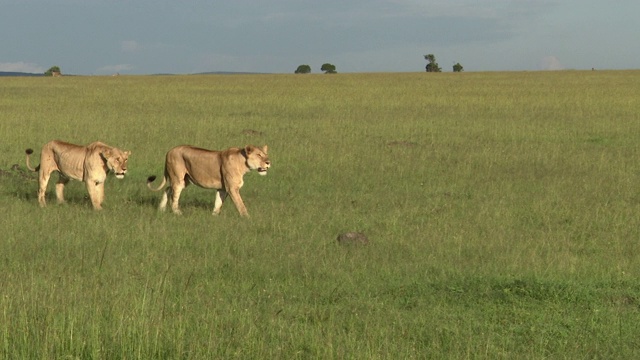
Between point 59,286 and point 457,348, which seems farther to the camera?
point 59,286

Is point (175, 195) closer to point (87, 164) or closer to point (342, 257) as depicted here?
point (87, 164)

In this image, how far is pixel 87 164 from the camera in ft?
37.6

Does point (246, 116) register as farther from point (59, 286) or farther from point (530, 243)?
point (59, 286)

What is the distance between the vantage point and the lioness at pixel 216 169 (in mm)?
11172

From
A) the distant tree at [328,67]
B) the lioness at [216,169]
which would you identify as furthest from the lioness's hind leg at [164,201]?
the distant tree at [328,67]

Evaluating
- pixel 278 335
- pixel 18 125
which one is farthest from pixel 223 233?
pixel 18 125

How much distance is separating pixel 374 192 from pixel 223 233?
4.12m

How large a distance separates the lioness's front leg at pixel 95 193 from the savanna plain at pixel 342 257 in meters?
0.13

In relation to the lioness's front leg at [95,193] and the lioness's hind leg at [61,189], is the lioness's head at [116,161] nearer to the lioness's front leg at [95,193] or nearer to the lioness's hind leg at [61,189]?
the lioness's front leg at [95,193]

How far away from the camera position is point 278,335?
237 inches

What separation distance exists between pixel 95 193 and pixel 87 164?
404 millimetres

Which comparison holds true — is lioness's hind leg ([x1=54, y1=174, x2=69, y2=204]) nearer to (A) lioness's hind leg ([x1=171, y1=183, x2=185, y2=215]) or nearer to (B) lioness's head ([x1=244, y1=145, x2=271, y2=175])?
(A) lioness's hind leg ([x1=171, y1=183, x2=185, y2=215])

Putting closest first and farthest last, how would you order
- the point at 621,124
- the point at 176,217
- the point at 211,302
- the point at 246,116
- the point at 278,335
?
1. the point at 278,335
2. the point at 211,302
3. the point at 176,217
4. the point at 621,124
5. the point at 246,116

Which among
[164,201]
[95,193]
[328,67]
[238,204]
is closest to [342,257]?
[238,204]
